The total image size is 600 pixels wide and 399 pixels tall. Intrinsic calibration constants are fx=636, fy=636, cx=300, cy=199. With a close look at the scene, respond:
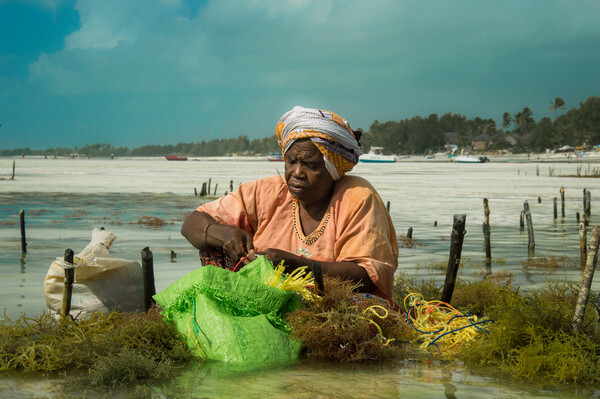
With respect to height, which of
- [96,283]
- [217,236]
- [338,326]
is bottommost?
[338,326]

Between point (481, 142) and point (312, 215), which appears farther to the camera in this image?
point (481, 142)

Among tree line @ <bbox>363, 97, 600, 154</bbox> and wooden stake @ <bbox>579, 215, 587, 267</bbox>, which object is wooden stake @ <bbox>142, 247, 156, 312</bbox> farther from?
tree line @ <bbox>363, 97, 600, 154</bbox>

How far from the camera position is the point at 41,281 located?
7098 millimetres

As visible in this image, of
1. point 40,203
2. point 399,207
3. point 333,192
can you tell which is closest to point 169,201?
point 40,203

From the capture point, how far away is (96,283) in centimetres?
452

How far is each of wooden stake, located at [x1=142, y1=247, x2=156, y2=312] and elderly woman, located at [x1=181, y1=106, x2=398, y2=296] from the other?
0.31 m

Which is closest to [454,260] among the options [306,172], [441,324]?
[441,324]

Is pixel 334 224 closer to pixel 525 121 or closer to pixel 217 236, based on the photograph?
pixel 217 236

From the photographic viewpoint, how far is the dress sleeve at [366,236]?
13.4 ft

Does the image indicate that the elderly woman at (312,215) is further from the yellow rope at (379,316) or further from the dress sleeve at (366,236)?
the yellow rope at (379,316)

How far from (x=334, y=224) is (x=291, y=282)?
1.99ft

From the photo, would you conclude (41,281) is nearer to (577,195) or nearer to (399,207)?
(399,207)

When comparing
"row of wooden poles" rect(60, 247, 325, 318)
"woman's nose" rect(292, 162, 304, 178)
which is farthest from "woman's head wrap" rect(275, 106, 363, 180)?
"row of wooden poles" rect(60, 247, 325, 318)

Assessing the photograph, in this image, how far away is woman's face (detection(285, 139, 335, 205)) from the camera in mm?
4305
